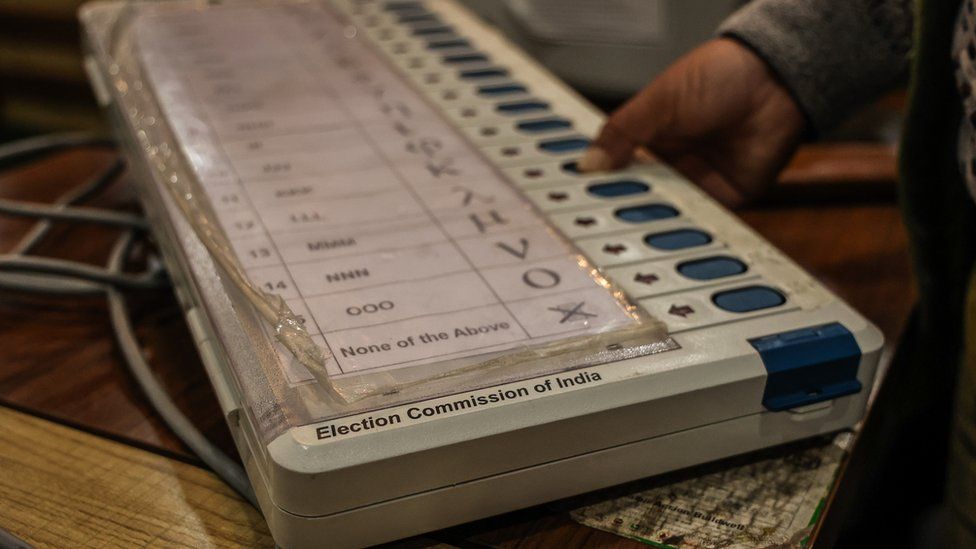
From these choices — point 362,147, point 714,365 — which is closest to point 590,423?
point 714,365

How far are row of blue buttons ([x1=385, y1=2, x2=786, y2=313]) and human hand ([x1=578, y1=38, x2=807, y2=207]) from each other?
33mm

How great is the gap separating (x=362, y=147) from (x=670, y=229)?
16cm

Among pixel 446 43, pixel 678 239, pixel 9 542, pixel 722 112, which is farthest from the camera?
pixel 446 43

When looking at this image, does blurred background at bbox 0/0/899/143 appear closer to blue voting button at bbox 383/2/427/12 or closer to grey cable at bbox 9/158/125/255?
blue voting button at bbox 383/2/427/12

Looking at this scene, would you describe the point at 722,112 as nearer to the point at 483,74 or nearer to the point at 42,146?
the point at 483,74

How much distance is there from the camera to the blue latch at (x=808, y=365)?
0.32m

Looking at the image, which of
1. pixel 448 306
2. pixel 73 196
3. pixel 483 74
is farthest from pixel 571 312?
pixel 73 196

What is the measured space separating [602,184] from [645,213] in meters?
0.03

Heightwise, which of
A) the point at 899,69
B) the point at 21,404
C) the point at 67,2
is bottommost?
the point at 67,2

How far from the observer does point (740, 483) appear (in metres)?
0.33

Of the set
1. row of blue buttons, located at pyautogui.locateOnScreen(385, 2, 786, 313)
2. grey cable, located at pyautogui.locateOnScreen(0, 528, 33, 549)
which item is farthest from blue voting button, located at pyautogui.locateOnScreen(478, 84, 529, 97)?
grey cable, located at pyautogui.locateOnScreen(0, 528, 33, 549)

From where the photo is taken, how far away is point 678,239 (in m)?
0.39

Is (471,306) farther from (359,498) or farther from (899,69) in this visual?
(899,69)

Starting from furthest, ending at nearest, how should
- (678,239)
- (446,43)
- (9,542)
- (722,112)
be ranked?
(446,43), (722,112), (678,239), (9,542)
